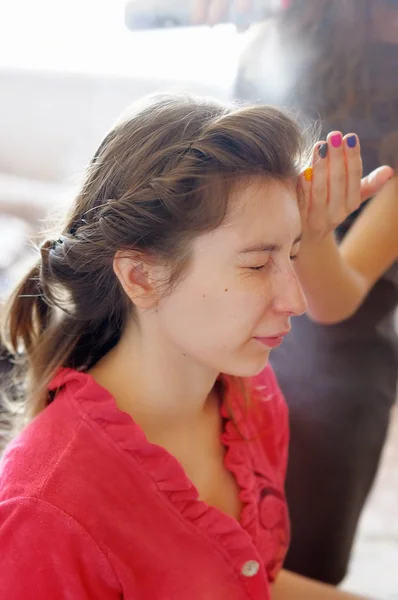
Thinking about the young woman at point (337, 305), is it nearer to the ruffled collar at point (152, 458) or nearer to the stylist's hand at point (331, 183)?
the stylist's hand at point (331, 183)

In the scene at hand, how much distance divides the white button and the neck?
176mm

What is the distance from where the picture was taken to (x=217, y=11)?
1.01m

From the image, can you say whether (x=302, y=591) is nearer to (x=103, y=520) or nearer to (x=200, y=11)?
(x=103, y=520)

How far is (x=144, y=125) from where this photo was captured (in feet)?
2.21

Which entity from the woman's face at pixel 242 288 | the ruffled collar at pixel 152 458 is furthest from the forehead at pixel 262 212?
the ruffled collar at pixel 152 458

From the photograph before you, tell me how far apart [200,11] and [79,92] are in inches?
32.7

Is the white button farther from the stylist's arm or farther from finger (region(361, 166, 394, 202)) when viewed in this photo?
finger (region(361, 166, 394, 202))

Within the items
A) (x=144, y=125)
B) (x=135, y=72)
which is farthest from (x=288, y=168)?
(x=135, y=72)

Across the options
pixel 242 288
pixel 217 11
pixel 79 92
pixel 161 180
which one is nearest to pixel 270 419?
pixel 242 288

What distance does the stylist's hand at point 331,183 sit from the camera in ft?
2.51

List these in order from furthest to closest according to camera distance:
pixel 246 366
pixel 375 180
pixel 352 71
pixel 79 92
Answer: pixel 79 92 < pixel 352 71 < pixel 375 180 < pixel 246 366

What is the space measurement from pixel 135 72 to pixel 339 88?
0.73 m

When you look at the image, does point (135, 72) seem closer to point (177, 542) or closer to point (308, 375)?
point (308, 375)

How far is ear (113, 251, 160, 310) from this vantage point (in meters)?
0.69
